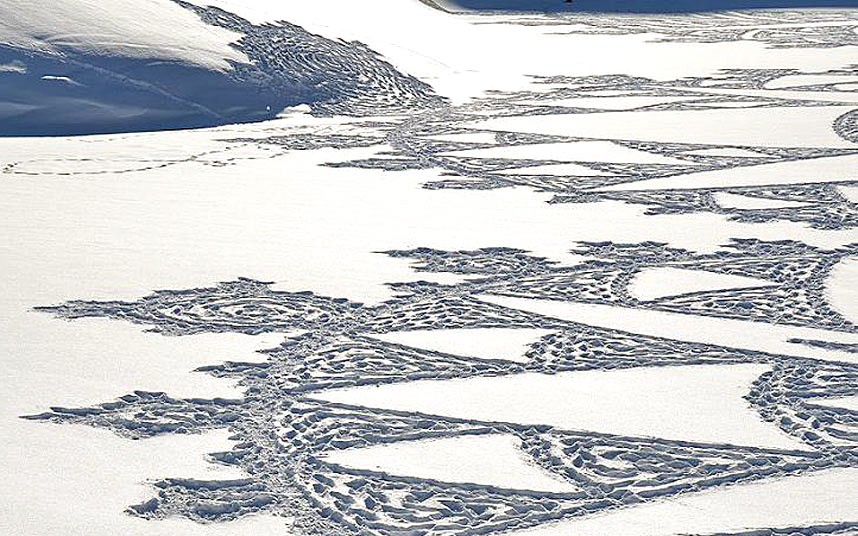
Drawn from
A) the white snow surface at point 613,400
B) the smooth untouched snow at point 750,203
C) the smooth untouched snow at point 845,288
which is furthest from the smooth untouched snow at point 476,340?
the smooth untouched snow at point 750,203

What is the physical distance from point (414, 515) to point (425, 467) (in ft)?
0.95

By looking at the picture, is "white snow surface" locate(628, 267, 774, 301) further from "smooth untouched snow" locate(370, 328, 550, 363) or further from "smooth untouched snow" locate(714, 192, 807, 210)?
"smooth untouched snow" locate(714, 192, 807, 210)

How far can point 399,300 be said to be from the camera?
5.14 meters

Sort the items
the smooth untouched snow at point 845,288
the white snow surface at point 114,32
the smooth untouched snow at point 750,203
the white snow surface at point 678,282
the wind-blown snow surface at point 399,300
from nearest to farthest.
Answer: the wind-blown snow surface at point 399,300 → the smooth untouched snow at point 845,288 → the white snow surface at point 678,282 → the smooth untouched snow at point 750,203 → the white snow surface at point 114,32

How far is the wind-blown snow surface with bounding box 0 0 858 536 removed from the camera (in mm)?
3389

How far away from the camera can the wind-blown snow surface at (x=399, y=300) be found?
3.39 metres

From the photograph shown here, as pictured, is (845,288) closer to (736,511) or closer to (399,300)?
(399,300)

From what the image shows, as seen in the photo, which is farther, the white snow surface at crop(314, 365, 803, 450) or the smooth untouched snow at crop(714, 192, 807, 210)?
the smooth untouched snow at crop(714, 192, 807, 210)

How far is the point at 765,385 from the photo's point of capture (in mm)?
4160

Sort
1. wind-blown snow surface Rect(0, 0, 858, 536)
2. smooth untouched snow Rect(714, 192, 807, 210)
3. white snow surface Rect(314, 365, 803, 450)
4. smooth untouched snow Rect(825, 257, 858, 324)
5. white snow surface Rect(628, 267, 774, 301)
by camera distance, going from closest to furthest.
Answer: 1. wind-blown snow surface Rect(0, 0, 858, 536)
2. white snow surface Rect(314, 365, 803, 450)
3. smooth untouched snow Rect(825, 257, 858, 324)
4. white snow surface Rect(628, 267, 774, 301)
5. smooth untouched snow Rect(714, 192, 807, 210)

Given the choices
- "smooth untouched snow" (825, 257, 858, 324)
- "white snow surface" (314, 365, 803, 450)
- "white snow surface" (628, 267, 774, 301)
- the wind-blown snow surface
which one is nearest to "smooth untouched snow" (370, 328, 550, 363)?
the wind-blown snow surface

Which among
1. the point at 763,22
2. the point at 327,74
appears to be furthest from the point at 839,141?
the point at 763,22

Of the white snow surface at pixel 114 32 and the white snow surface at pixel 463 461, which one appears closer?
the white snow surface at pixel 463 461

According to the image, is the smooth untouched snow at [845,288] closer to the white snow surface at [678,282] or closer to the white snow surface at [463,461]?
the white snow surface at [678,282]
